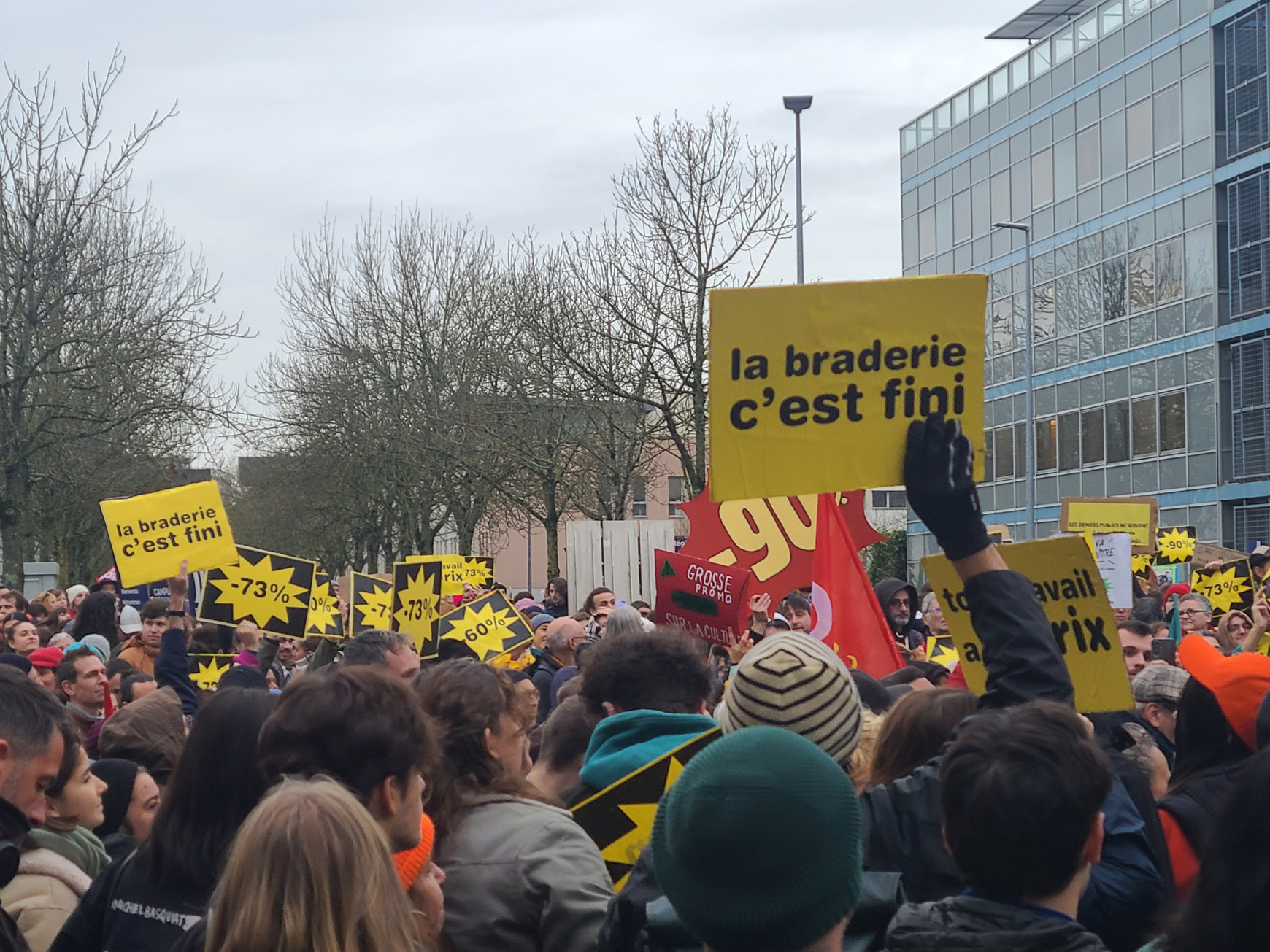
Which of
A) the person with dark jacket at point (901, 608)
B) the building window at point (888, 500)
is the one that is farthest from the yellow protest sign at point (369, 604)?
the building window at point (888, 500)

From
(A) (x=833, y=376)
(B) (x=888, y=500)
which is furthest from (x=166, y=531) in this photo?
(B) (x=888, y=500)

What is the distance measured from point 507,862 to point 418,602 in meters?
8.15

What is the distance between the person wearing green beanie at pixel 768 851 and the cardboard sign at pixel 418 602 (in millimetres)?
8986

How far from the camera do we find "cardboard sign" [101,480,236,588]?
458 inches

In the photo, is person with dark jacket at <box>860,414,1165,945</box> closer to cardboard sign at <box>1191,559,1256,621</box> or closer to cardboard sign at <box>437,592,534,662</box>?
cardboard sign at <box>437,592,534,662</box>

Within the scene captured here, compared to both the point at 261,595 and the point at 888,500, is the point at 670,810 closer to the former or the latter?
the point at 261,595

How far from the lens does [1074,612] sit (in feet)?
15.7

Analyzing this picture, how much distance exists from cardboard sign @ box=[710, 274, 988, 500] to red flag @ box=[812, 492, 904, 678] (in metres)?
3.05

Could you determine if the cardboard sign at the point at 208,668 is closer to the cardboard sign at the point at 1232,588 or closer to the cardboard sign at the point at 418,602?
the cardboard sign at the point at 418,602

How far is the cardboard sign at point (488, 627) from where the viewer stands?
11.1 meters

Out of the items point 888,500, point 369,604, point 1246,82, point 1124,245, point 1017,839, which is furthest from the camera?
point 888,500

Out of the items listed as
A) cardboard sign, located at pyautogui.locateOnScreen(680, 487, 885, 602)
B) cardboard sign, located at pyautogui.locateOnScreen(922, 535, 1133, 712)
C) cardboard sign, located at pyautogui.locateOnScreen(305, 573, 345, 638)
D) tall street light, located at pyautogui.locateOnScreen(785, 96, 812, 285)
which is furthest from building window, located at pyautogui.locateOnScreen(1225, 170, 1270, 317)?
cardboard sign, located at pyautogui.locateOnScreen(922, 535, 1133, 712)

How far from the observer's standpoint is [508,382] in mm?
33844

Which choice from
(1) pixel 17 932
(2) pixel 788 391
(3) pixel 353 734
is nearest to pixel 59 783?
(1) pixel 17 932
